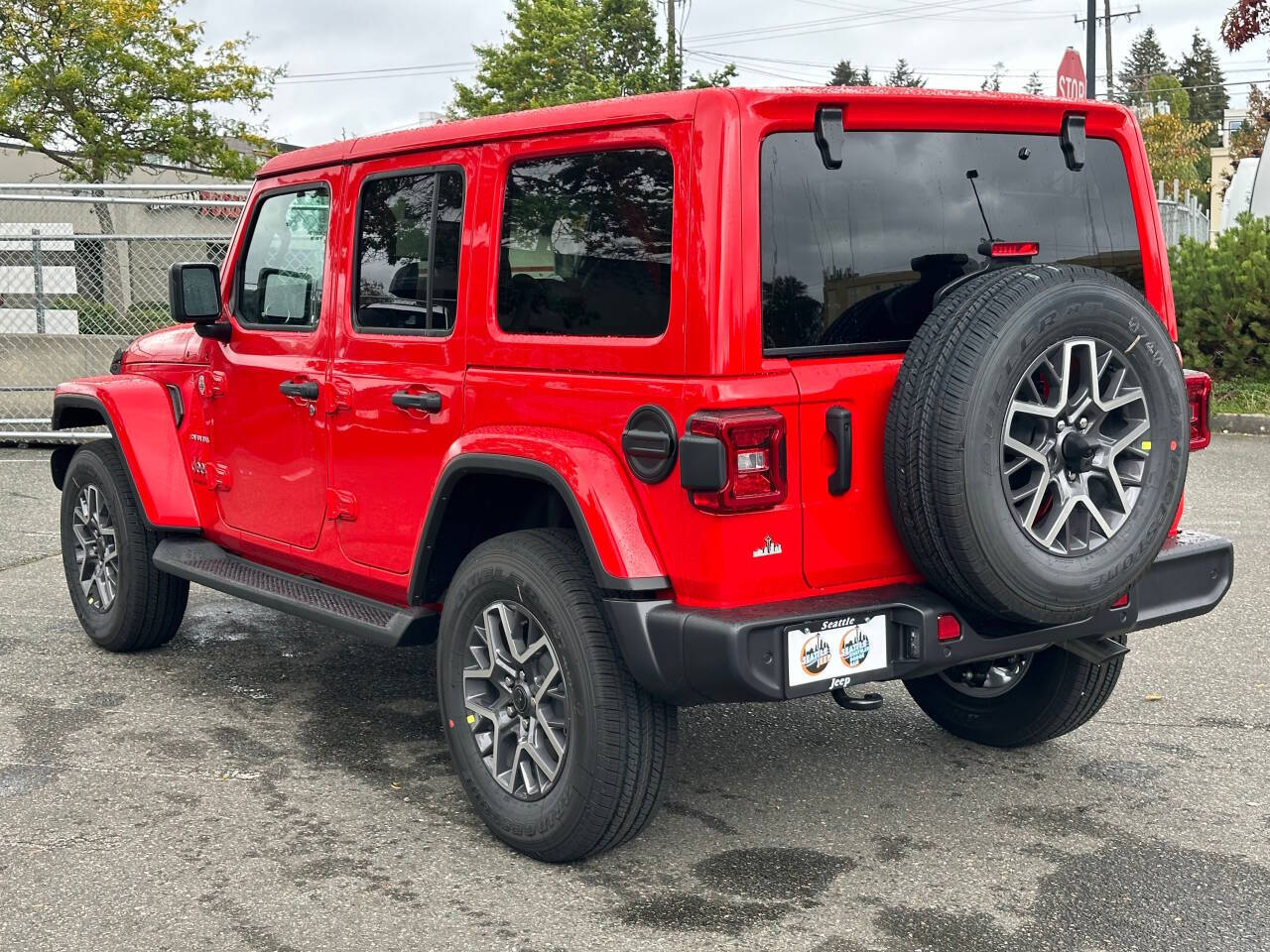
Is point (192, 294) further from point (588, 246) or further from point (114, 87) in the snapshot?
point (114, 87)

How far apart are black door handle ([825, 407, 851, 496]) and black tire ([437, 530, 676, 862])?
650 mm

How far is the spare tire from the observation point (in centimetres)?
313

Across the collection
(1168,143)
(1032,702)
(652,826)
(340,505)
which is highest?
(1168,143)

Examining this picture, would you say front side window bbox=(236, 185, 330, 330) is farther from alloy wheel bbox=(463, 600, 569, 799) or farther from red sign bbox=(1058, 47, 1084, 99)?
red sign bbox=(1058, 47, 1084, 99)

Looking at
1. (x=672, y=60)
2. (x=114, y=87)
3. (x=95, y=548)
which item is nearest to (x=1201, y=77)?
(x=672, y=60)

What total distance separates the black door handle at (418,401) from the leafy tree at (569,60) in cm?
3826

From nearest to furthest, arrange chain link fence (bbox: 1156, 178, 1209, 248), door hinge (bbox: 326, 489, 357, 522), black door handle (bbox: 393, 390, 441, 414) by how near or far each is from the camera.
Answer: black door handle (bbox: 393, 390, 441, 414) < door hinge (bbox: 326, 489, 357, 522) < chain link fence (bbox: 1156, 178, 1209, 248)

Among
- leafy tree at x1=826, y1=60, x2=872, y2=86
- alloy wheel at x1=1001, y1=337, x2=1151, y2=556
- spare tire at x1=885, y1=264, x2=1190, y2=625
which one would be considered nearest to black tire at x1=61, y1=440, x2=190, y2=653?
spare tire at x1=885, y1=264, x2=1190, y2=625

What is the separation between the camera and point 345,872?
3.60 meters

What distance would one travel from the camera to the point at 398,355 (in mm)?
4156

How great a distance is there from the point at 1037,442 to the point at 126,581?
12.2 ft

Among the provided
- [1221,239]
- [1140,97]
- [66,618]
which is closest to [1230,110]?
[1140,97]

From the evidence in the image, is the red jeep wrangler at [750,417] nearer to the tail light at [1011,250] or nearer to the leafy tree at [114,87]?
the tail light at [1011,250]

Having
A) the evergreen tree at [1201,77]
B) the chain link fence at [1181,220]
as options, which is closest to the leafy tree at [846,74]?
the evergreen tree at [1201,77]
